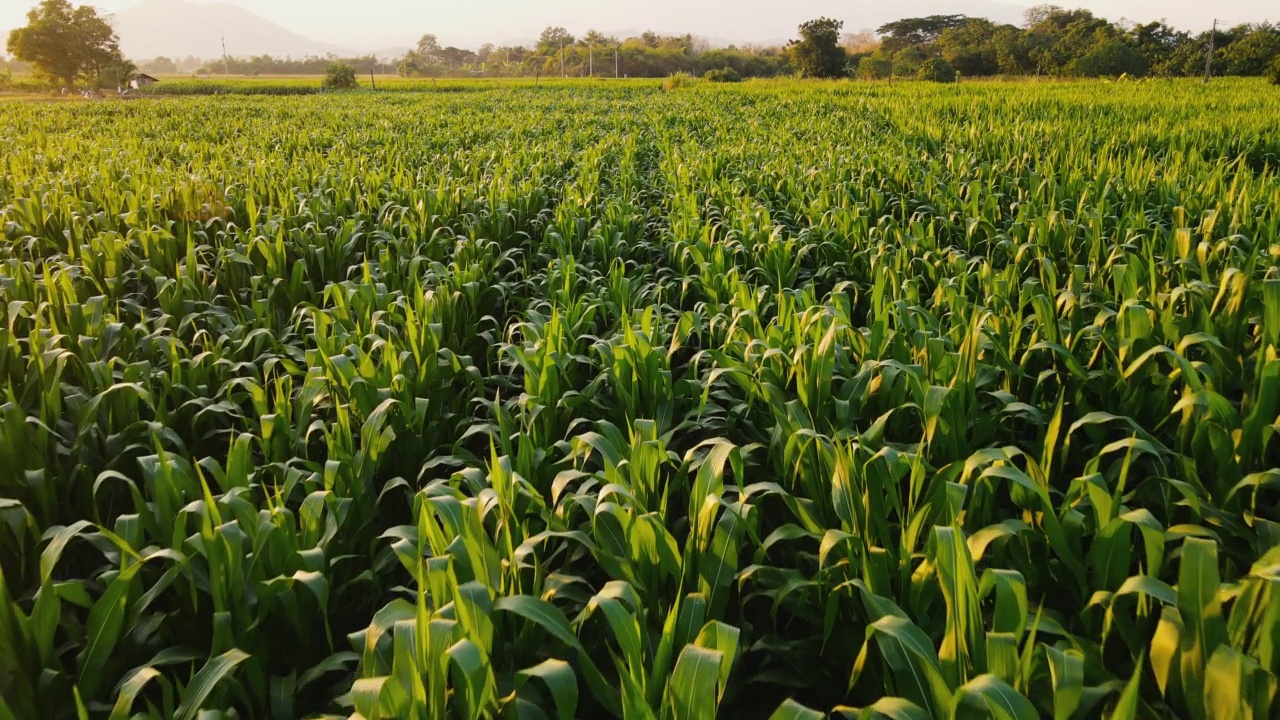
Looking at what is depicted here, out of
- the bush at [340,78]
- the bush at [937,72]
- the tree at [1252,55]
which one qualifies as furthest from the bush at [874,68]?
the bush at [340,78]

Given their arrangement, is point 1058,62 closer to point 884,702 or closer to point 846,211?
point 846,211

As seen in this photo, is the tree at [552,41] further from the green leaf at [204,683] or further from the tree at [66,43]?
the green leaf at [204,683]

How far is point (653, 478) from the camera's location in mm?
2115

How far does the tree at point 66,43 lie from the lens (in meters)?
55.8

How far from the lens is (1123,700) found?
1.18 meters

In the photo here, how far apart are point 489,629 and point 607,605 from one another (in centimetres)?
27

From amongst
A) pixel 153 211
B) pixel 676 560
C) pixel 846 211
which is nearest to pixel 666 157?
pixel 846 211

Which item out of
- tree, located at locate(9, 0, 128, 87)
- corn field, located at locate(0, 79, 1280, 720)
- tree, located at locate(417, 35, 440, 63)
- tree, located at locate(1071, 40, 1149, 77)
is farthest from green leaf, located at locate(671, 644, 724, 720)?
tree, located at locate(417, 35, 440, 63)

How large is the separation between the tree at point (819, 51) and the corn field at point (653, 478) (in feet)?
155

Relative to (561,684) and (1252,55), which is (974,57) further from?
(561,684)

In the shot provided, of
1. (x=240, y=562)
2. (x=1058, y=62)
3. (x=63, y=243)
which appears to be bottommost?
(x=240, y=562)

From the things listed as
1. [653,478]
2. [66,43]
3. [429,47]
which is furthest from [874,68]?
[429,47]

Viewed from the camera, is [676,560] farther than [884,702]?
Yes

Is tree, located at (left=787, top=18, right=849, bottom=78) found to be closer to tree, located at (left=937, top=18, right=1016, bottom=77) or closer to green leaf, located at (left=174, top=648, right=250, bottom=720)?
tree, located at (left=937, top=18, right=1016, bottom=77)
